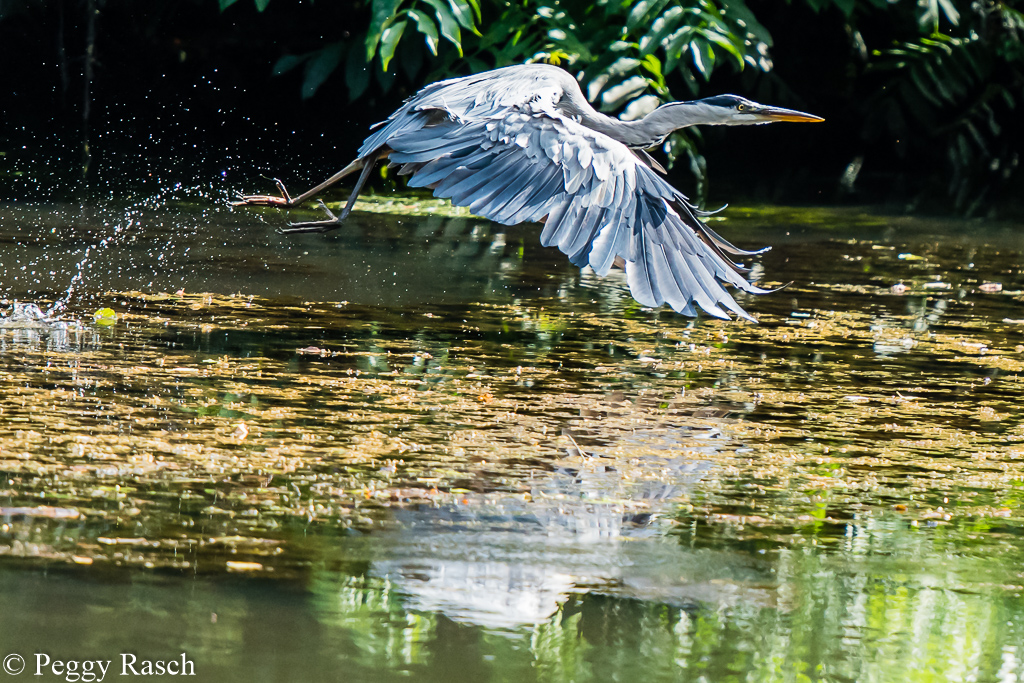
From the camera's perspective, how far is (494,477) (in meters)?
3.01

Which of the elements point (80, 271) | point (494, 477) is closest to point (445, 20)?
point (80, 271)

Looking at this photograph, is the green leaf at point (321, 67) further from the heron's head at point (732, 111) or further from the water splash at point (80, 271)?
the heron's head at point (732, 111)

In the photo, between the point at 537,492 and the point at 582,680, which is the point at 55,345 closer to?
the point at 537,492

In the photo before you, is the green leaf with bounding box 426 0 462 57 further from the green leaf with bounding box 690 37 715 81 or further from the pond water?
the pond water

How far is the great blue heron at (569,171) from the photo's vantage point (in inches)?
134

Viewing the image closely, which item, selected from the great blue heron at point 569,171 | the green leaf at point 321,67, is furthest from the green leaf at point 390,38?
the great blue heron at point 569,171

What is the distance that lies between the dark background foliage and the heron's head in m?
2.84

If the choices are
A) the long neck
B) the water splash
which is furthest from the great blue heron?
the water splash

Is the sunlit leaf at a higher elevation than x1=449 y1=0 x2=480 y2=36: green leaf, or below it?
higher

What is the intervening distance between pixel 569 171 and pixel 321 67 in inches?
215

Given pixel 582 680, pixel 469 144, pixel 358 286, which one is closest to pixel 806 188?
pixel 358 286

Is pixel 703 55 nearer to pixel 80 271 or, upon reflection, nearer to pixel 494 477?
pixel 80 271

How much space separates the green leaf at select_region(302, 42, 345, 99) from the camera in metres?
8.73

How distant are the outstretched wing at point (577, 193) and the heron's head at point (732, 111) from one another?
65 cm
